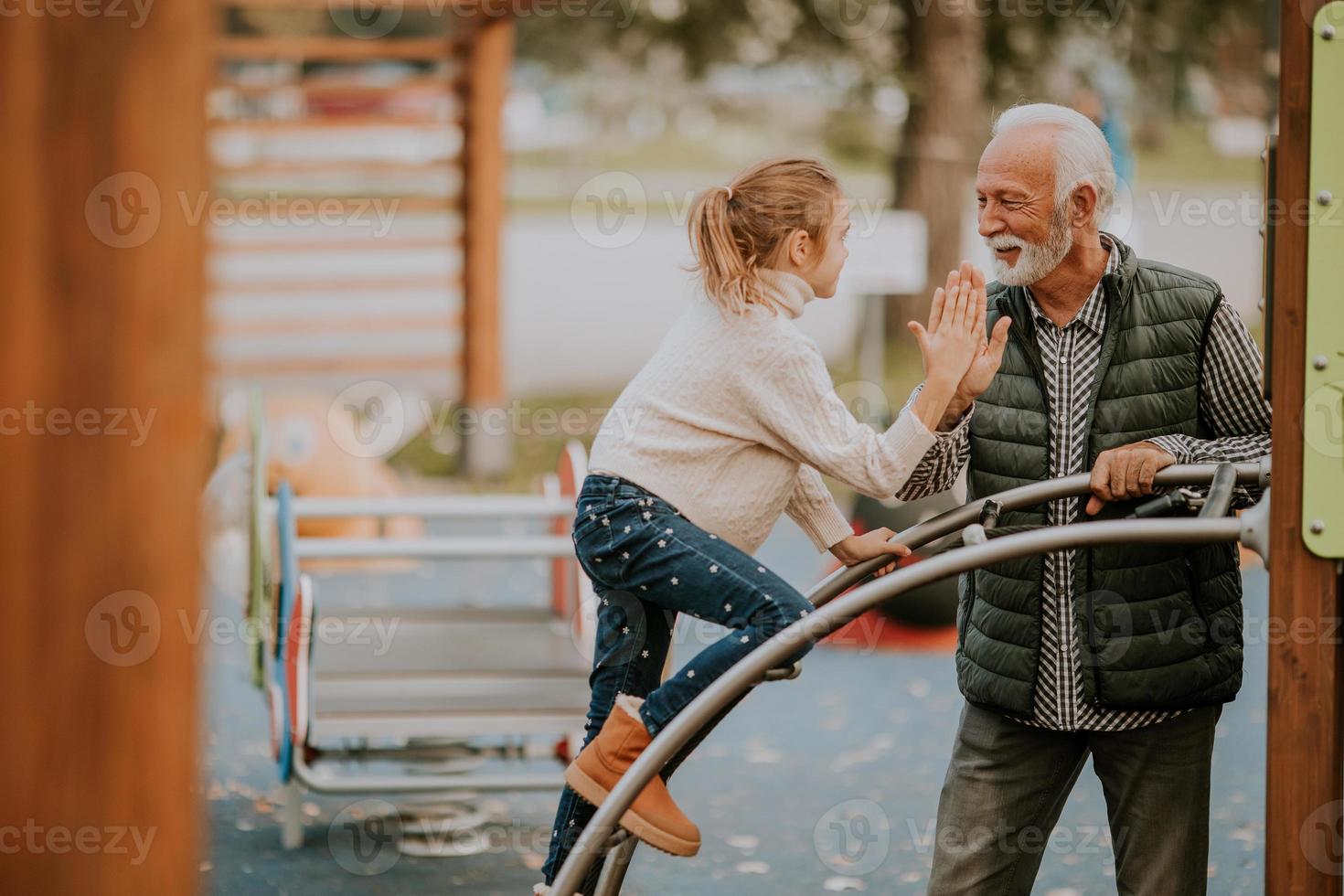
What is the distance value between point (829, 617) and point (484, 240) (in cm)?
912

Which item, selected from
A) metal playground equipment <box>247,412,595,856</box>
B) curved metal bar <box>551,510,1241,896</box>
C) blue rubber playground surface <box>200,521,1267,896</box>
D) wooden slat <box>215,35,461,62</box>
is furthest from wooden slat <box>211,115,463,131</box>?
curved metal bar <box>551,510,1241,896</box>

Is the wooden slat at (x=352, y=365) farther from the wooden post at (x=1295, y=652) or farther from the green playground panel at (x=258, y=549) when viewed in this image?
the wooden post at (x=1295, y=652)

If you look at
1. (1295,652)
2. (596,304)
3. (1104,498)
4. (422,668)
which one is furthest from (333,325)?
(1295,652)

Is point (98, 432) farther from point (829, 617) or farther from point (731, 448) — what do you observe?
point (731, 448)

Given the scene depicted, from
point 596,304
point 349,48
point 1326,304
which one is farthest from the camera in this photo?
point 596,304

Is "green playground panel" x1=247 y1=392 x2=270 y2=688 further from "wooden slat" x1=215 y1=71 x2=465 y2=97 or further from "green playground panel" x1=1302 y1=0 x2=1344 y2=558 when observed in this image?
"wooden slat" x1=215 y1=71 x2=465 y2=97

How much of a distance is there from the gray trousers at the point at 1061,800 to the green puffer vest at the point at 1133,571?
79 millimetres

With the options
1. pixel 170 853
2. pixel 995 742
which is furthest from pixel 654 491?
pixel 170 853

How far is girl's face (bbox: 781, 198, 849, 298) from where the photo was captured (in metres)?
3.16

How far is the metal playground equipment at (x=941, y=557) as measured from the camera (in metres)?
2.68

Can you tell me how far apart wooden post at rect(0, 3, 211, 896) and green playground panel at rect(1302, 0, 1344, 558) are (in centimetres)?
161

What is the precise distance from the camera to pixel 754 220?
10.4 feet

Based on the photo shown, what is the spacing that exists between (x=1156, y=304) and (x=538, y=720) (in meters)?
2.32

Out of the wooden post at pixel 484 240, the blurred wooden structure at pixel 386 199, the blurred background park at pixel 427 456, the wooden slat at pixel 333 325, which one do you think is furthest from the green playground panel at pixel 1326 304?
the wooden slat at pixel 333 325
